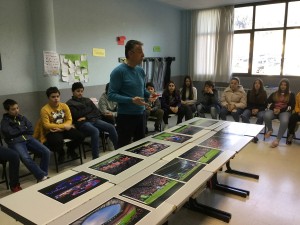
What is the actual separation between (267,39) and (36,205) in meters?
6.02

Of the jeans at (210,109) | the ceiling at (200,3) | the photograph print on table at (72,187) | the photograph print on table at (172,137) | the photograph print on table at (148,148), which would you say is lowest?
the jeans at (210,109)

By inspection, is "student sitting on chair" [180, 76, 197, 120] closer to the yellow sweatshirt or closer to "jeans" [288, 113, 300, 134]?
"jeans" [288, 113, 300, 134]

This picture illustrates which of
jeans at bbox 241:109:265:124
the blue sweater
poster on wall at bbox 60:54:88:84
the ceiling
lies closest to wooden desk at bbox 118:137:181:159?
the blue sweater

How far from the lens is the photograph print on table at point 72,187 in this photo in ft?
4.40

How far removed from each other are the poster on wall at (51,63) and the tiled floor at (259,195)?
1.36 meters

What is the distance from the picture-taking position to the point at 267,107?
4.58 m

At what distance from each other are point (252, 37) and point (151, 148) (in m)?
5.00

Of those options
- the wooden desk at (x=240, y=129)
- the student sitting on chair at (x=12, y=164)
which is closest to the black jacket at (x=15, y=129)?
the student sitting on chair at (x=12, y=164)

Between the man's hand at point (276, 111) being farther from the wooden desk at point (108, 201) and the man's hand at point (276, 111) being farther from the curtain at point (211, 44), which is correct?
the wooden desk at point (108, 201)

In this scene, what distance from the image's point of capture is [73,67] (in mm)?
4039

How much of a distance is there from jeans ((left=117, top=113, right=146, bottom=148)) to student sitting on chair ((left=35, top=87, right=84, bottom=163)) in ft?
3.87

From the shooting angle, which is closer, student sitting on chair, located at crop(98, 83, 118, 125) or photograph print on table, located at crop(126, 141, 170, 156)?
photograph print on table, located at crop(126, 141, 170, 156)

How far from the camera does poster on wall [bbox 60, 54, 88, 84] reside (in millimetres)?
3900

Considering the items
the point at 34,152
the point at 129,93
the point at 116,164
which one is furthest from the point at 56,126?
the point at 116,164
